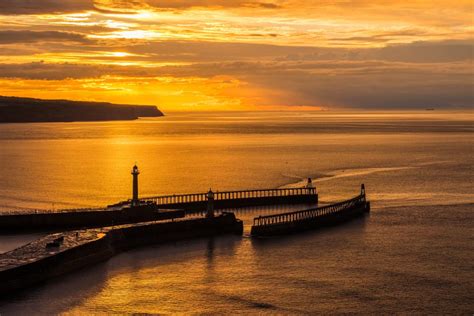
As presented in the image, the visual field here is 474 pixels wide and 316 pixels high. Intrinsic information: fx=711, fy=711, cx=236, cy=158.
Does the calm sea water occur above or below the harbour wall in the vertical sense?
below

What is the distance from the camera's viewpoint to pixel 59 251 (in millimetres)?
34812

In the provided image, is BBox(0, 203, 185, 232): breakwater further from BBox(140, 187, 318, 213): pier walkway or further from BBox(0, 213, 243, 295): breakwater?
BBox(0, 213, 243, 295): breakwater

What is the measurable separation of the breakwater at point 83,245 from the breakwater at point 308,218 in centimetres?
188

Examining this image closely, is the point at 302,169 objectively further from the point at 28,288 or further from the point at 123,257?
the point at 28,288

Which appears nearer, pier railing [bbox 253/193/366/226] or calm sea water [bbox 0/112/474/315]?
calm sea water [bbox 0/112/474/315]

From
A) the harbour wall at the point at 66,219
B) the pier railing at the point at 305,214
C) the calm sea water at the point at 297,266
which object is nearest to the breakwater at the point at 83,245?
the calm sea water at the point at 297,266

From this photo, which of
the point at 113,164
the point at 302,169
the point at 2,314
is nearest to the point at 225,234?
the point at 2,314

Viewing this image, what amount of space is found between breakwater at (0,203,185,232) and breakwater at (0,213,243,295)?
181 inches

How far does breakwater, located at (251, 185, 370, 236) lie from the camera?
154 ft

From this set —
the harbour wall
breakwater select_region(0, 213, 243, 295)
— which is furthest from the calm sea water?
the harbour wall

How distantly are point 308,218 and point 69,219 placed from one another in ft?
54.2

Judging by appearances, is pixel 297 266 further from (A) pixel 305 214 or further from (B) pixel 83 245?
(A) pixel 305 214

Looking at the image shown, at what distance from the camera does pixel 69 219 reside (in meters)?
47.4

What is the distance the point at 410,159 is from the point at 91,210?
82862 mm
